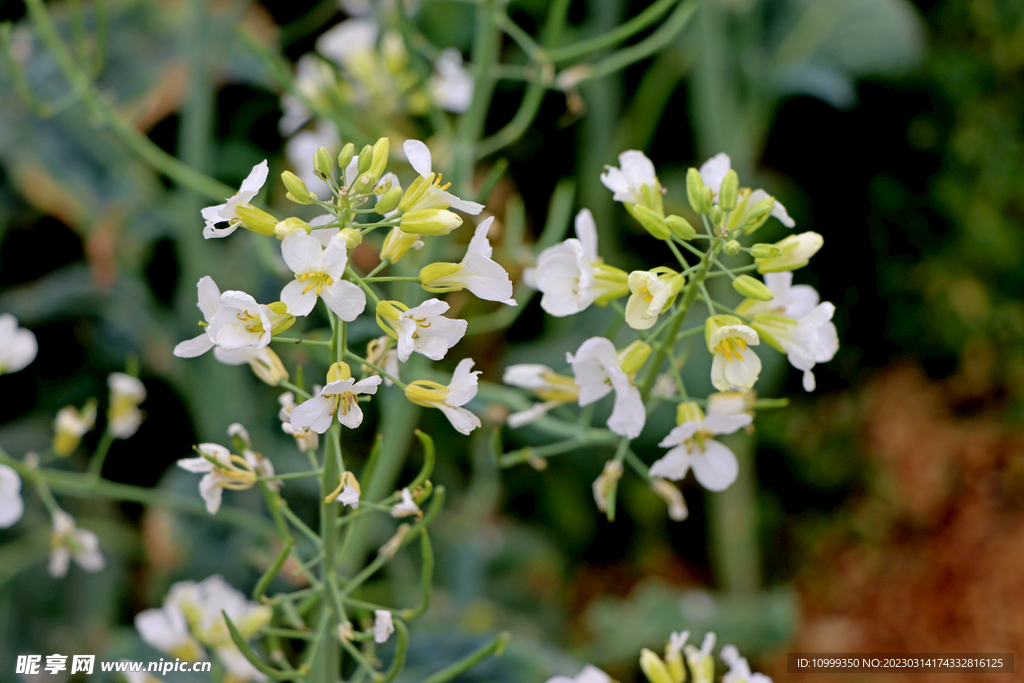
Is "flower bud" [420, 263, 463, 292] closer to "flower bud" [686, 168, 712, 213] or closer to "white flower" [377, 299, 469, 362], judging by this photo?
"white flower" [377, 299, 469, 362]

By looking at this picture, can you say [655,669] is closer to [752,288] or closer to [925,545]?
[752,288]

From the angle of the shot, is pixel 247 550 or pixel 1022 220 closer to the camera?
pixel 247 550

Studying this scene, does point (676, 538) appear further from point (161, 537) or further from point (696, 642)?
point (161, 537)

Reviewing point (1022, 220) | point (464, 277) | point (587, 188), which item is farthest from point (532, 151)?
point (464, 277)

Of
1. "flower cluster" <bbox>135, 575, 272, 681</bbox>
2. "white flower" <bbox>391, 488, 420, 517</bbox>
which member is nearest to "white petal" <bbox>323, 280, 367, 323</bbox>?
"white flower" <bbox>391, 488, 420, 517</bbox>

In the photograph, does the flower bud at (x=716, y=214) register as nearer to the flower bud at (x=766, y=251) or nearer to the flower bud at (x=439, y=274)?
the flower bud at (x=766, y=251)

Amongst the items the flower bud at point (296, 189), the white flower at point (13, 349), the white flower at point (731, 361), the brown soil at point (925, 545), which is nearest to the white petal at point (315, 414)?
the flower bud at point (296, 189)

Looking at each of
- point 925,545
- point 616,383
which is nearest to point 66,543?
point 616,383
